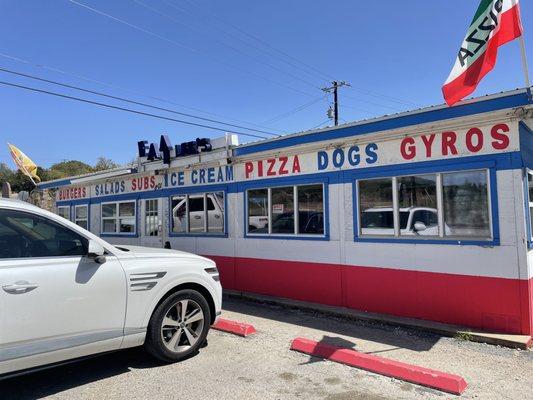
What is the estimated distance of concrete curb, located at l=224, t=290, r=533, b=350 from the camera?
5812 millimetres

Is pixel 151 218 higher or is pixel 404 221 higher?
pixel 151 218

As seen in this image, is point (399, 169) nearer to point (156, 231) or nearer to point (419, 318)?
point (419, 318)

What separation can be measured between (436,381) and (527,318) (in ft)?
7.52

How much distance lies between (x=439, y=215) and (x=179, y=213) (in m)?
6.77

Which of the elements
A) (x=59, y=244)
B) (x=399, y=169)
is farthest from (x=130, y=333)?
(x=399, y=169)

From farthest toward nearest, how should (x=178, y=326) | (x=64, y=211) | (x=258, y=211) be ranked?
(x=64, y=211) < (x=258, y=211) < (x=178, y=326)

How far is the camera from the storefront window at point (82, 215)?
1521cm

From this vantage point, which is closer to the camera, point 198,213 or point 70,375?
point 70,375

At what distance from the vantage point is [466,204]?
21.5 ft

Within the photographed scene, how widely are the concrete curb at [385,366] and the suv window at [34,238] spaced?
10.0 feet

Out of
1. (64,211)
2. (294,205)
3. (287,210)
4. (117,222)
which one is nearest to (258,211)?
(287,210)

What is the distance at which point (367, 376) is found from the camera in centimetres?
482

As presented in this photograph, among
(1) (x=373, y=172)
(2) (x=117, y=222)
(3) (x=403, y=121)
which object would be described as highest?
(3) (x=403, y=121)

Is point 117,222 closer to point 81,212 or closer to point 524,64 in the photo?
point 81,212
